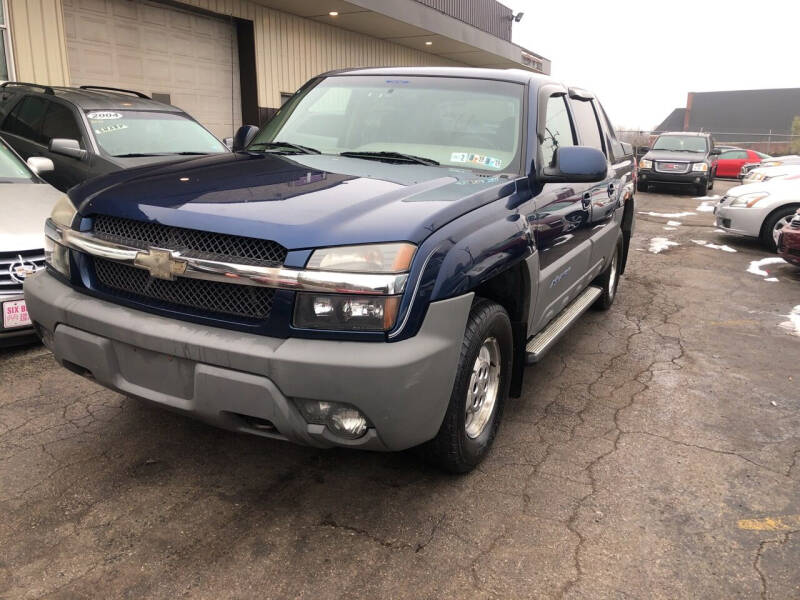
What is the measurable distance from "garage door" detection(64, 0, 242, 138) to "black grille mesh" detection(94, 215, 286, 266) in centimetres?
929

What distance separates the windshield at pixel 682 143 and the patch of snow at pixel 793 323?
13211 millimetres

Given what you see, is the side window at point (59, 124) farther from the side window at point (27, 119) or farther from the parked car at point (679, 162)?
the parked car at point (679, 162)

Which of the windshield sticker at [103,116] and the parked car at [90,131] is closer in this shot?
the parked car at [90,131]

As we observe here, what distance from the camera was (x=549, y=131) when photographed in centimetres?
380

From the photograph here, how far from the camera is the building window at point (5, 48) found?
9023mm

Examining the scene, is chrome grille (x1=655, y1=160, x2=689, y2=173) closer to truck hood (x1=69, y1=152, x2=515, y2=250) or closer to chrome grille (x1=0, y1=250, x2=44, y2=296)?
truck hood (x1=69, y1=152, x2=515, y2=250)

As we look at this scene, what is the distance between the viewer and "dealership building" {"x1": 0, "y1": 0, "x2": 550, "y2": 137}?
9.66 m

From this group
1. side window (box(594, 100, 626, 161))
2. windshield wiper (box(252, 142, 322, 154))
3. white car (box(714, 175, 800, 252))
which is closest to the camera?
windshield wiper (box(252, 142, 322, 154))

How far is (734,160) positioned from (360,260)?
24.8 m

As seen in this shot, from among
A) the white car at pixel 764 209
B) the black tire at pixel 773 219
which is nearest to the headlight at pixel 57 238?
the white car at pixel 764 209

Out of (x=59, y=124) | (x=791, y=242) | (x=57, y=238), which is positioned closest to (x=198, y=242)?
(x=57, y=238)

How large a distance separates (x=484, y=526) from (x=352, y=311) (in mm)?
1123

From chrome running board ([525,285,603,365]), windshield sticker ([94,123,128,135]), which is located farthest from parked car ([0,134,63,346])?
chrome running board ([525,285,603,365])

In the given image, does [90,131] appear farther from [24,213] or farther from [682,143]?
[682,143]
